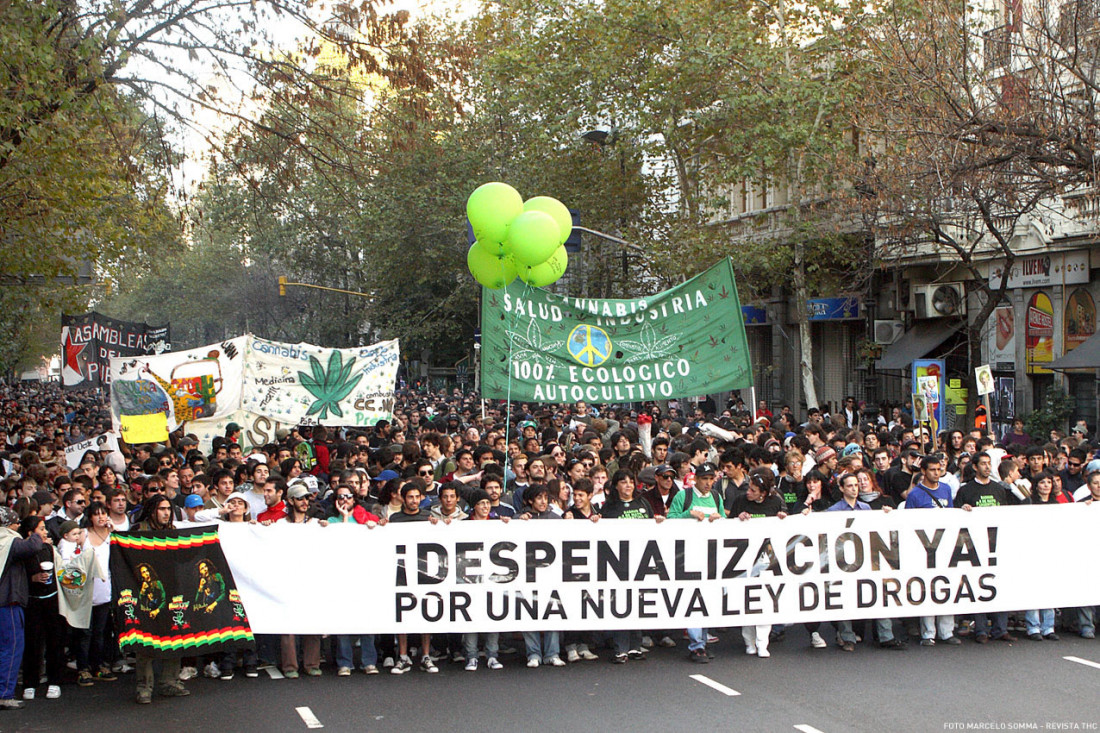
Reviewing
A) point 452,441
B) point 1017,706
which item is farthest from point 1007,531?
point 452,441

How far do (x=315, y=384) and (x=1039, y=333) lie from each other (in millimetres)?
14460

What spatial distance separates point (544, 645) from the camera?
9203 mm

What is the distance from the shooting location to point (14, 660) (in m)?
8.23

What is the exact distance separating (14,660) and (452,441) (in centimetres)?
705

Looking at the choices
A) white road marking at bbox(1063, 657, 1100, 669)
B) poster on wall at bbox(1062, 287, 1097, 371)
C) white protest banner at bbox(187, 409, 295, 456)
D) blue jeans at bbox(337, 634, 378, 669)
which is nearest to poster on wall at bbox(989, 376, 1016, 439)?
poster on wall at bbox(1062, 287, 1097, 371)

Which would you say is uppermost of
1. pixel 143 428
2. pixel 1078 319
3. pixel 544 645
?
pixel 1078 319

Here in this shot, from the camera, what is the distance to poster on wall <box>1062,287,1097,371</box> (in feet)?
73.8

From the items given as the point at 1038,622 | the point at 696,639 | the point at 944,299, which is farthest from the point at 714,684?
the point at 944,299

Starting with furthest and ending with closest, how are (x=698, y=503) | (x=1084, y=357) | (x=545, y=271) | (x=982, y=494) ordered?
1. (x=1084, y=357)
2. (x=545, y=271)
3. (x=982, y=494)
4. (x=698, y=503)

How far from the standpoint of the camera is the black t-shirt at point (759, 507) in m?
9.45

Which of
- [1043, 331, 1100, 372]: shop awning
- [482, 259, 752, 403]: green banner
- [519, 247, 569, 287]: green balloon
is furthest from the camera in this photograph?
[1043, 331, 1100, 372]: shop awning

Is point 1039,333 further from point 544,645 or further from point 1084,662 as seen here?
point 544,645

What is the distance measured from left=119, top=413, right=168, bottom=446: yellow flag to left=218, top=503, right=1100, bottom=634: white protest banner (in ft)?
22.7

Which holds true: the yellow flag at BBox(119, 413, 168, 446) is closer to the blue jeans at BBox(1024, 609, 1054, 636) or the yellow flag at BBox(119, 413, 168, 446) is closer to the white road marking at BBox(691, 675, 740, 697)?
the white road marking at BBox(691, 675, 740, 697)
